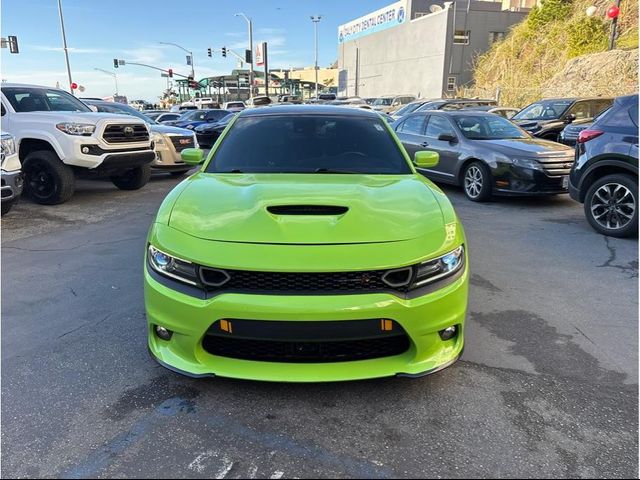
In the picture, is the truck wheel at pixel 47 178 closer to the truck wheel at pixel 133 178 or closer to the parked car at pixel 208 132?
the truck wheel at pixel 133 178

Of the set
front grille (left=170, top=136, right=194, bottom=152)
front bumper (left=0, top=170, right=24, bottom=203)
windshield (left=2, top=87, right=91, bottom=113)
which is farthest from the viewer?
front grille (left=170, top=136, right=194, bottom=152)

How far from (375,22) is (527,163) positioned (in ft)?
163

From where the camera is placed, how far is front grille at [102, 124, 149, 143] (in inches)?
321

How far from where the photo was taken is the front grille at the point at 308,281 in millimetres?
2344

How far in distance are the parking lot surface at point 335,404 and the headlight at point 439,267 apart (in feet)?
2.42

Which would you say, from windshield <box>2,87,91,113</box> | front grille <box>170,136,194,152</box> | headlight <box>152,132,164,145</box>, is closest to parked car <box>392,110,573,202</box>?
front grille <box>170,136,194,152</box>

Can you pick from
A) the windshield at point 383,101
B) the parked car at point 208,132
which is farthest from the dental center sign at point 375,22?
the parked car at point 208,132

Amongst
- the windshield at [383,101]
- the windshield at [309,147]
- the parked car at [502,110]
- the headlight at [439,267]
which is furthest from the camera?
the windshield at [383,101]

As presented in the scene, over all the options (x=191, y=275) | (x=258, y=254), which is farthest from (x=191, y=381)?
(x=258, y=254)

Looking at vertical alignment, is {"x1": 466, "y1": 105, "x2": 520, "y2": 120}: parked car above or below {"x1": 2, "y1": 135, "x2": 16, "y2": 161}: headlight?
above

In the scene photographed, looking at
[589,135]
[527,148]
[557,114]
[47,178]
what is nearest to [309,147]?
[589,135]

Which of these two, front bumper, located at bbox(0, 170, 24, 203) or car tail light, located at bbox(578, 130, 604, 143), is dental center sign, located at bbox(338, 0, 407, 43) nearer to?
car tail light, located at bbox(578, 130, 604, 143)

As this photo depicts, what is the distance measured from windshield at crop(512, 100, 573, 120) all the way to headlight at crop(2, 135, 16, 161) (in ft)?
42.0

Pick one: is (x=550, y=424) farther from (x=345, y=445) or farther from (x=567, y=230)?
(x=567, y=230)
